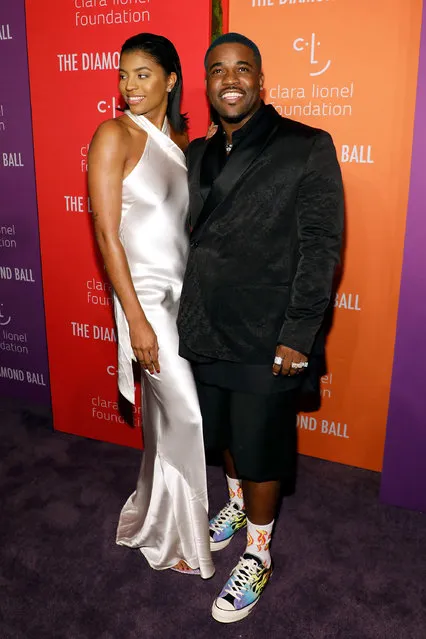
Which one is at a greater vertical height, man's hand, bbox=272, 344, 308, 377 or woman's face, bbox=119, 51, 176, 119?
woman's face, bbox=119, 51, 176, 119

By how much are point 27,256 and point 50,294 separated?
1.74 feet

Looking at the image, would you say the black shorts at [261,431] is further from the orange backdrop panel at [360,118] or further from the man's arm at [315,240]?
the orange backdrop panel at [360,118]

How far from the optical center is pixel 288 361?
1784 millimetres

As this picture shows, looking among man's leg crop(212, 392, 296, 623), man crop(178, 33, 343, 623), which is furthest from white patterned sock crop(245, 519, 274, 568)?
man crop(178, 33, 343, 623)

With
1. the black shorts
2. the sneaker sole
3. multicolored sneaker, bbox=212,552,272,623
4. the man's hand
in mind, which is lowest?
the sneaker sole

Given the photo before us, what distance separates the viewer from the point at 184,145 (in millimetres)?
2221

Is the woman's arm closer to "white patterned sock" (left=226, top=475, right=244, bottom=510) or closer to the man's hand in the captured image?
the man's hand

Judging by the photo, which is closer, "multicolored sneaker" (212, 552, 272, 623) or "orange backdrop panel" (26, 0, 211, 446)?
"multicolored sneaker" (212, 552, 272, 623)

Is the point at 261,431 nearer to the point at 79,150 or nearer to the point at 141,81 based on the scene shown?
the point at 141,81

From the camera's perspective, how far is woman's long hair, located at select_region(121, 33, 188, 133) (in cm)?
190

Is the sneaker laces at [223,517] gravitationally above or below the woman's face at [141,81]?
below

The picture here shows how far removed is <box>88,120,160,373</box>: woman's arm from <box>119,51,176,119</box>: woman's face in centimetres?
12

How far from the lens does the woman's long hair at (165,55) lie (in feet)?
6.25

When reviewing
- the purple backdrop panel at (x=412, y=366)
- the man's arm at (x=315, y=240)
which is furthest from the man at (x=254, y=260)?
the purple backdrop panel at (x=412, y=366)
